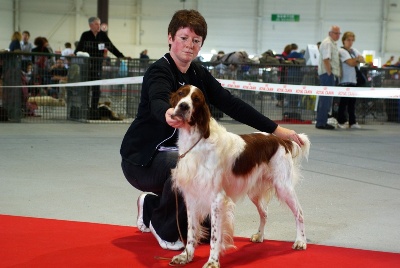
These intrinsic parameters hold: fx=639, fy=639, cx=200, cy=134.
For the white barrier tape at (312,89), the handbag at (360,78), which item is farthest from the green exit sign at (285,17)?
the white barrier tape at (312,89)

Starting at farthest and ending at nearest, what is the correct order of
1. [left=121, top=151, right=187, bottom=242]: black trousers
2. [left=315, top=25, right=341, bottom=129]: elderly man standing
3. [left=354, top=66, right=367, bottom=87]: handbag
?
[left=354, top=66, right=367, bottom=87]: handbag, [left=315, top=25, right=341, bottom=129]: elderly man standing, [left=121, top=151, right=187, bottom=242]: black trousers

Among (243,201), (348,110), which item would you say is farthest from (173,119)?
(348,110)

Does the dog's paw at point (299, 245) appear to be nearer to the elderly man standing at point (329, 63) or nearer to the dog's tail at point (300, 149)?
the dog's tail at point (300, 149)

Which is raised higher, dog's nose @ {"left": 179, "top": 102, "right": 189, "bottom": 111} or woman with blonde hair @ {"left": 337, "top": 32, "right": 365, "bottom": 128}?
woman with blonde hair @ {"left": 337, "top": 32, "right": 365, "bottom": 128}

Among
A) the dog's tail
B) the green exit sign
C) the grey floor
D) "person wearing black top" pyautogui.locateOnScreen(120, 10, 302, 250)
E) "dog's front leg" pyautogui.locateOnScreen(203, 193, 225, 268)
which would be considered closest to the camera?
"dog's front leg" pyautogui.locateOnScreen(203, 193, 225, 268)

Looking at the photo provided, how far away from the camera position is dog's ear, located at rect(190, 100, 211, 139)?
8.95ft

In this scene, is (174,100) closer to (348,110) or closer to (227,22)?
(348,110)

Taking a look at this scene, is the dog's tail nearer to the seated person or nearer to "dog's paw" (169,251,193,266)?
"dog's paw" (169,251,193,266)

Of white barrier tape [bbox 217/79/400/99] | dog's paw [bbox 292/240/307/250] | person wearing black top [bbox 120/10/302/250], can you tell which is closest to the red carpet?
dog's paw [bbox 292/240/307/250]

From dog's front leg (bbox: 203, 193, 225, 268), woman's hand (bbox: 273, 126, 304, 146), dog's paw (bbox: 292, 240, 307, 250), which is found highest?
woman's hand (bbox: 273, 126, 304, 146)

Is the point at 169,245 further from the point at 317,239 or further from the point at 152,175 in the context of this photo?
the point at 317,239

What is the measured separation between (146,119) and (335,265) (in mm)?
1192

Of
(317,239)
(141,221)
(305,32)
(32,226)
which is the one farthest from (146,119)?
(305,32)

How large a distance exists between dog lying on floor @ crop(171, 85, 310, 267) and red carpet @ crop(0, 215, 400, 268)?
121mm
